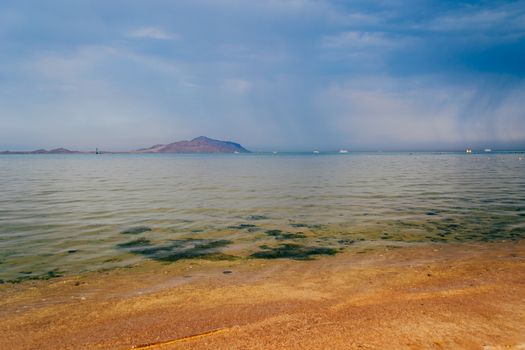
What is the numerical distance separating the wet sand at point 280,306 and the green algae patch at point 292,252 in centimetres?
93

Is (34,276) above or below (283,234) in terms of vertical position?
above

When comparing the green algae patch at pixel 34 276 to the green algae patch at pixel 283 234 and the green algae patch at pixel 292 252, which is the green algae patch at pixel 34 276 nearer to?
the green algae patch at pixel 292 252

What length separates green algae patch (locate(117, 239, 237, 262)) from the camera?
1238 cm

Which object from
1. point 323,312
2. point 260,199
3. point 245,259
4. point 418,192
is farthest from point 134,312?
point 418,192

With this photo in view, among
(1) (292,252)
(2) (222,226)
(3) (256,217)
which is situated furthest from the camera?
(3) (256,217)

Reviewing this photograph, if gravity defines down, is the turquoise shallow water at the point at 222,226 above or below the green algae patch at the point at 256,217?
above

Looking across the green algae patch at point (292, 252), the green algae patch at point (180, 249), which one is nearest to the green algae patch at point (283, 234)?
the green algae patch at point (292, 252)

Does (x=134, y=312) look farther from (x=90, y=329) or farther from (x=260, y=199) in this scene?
(x=260, y=199)

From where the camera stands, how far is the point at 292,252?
1281 centimetres

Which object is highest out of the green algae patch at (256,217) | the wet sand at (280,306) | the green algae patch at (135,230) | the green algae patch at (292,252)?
the wet sand at (280,306)

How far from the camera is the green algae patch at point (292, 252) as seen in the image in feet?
40.1

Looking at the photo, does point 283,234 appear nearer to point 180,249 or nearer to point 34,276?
point 180,249

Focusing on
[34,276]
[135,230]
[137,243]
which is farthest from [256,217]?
[34,276]

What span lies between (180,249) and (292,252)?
4427 mm
